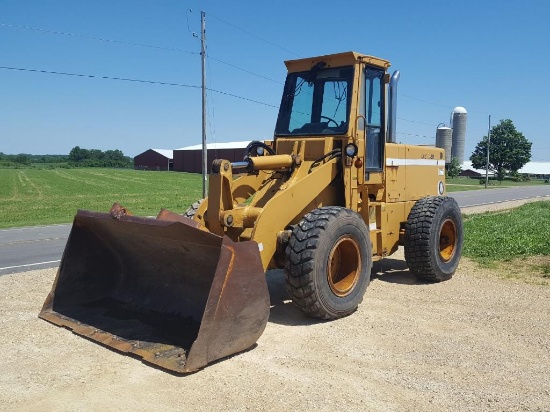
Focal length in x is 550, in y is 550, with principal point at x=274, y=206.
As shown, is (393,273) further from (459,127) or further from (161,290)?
(459,127)

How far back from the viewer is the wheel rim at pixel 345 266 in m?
6.29

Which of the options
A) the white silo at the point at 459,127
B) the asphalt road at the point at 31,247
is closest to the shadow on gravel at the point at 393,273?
the asphalt road at the point at 31,247

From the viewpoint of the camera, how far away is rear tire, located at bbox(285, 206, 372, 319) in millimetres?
5633

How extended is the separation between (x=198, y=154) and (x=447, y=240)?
66413 mm

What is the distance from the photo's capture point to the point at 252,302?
4.94 m

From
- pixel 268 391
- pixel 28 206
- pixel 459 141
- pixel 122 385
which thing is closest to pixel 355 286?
pixel 268 391

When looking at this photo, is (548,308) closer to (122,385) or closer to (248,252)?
(248,252)

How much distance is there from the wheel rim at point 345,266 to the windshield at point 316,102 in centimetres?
152

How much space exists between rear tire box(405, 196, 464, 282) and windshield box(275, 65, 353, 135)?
6.25 feet

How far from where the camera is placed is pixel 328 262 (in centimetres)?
585

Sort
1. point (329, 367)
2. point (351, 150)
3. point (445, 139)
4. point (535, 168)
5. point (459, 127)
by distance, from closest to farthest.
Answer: point (329, 367) < point (351, 150) < point (445, 139) < point (459, 127) < point (535, 168)

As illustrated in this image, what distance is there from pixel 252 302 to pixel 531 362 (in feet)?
8.43

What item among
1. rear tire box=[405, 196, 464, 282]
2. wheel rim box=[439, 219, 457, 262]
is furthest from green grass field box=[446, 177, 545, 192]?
rear tire box=[405, 196, 464, 282]

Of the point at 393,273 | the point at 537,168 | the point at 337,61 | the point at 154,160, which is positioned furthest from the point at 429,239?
the point at 537,168
